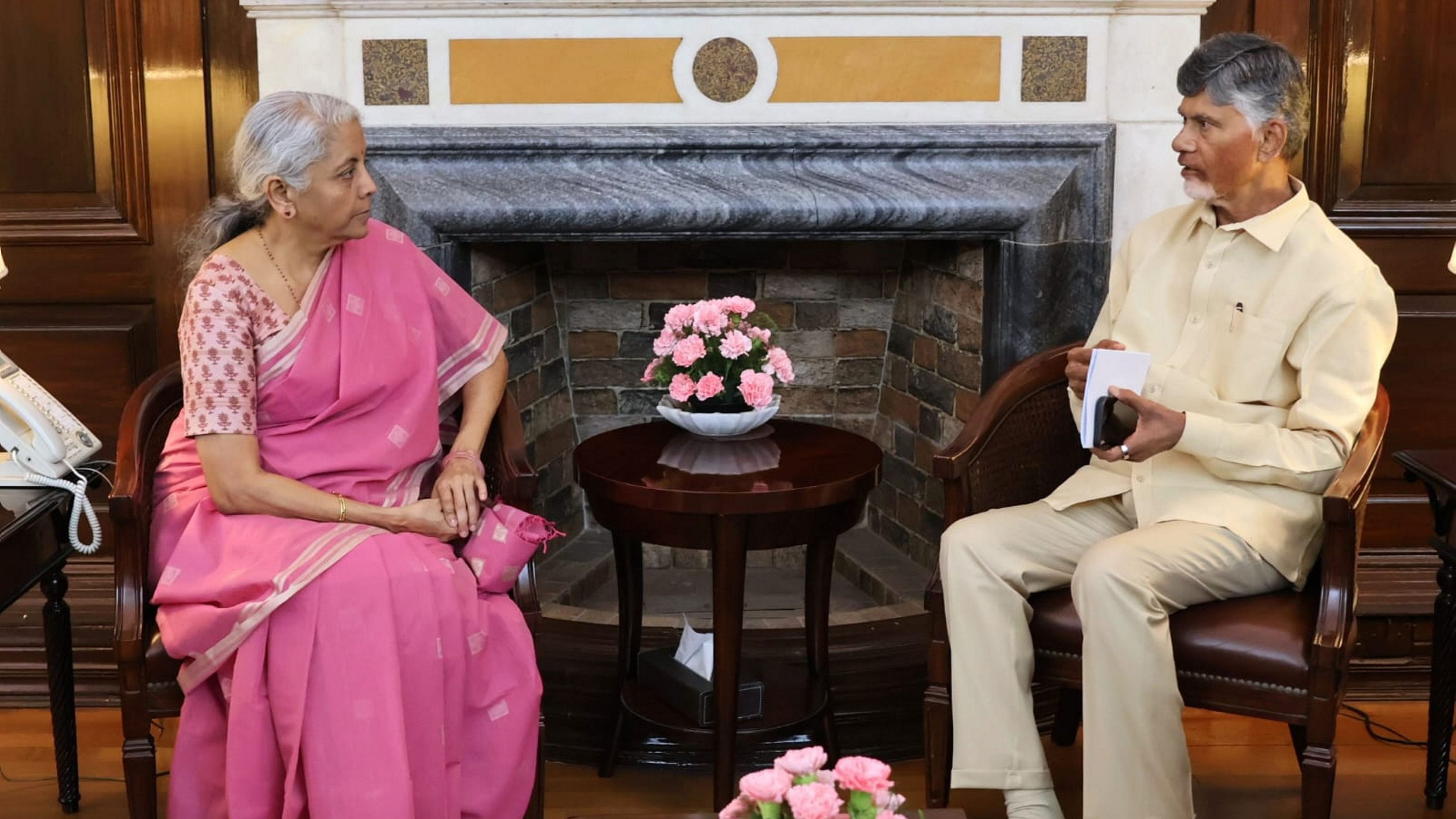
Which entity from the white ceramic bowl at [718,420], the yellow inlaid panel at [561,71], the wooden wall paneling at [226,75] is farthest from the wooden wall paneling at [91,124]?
the white ceramic bowl at [718,420]

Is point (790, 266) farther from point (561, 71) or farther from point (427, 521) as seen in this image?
point (427, 521)

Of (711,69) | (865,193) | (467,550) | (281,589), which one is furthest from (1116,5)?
(281,589)

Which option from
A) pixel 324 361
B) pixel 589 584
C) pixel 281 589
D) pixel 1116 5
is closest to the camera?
pixel 281 589

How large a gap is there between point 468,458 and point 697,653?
0.65 meters

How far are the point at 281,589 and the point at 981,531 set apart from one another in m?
1.17

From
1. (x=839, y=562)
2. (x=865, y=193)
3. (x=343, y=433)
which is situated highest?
(x=865, y=193)

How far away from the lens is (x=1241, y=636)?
2443mm

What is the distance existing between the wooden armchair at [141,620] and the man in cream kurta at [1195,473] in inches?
29.1

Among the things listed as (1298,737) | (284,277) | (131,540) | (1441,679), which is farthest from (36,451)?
(1441,679)

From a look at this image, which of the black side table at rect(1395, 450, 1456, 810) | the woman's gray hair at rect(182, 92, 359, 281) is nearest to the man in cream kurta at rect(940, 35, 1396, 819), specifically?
the black side table at rect(1395, 450, 1456, 810)

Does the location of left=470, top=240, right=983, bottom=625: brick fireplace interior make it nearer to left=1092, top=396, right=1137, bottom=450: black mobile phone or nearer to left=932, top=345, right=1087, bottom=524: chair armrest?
left=932, top=345, right=1087, bottom=524: chair armrest

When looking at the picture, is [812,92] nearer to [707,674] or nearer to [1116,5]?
[1116,5]

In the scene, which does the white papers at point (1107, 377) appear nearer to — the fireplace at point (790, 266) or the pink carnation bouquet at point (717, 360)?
the pink carnation bouquet at point (717, 360)

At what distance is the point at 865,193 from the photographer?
3.26 m
